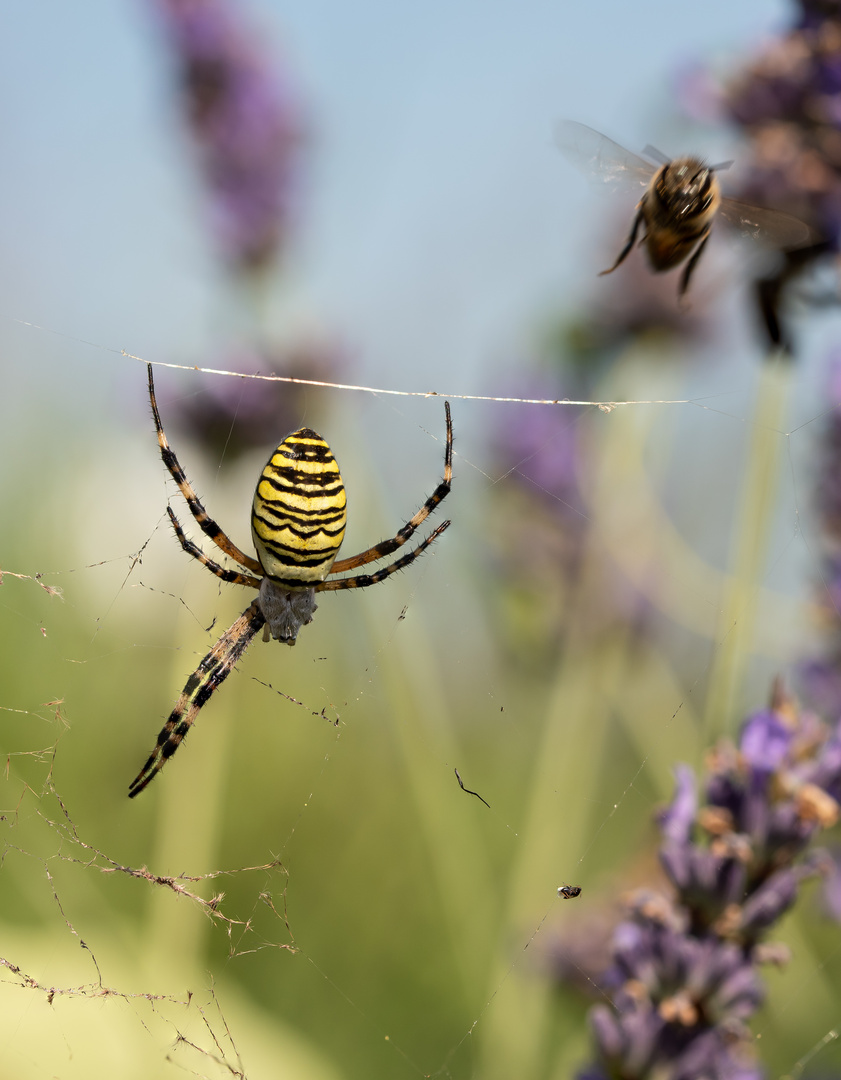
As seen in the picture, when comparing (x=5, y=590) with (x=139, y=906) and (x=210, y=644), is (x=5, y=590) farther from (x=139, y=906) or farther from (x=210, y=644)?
(x=139, y=906)

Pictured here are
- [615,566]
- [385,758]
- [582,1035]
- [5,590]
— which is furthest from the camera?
[385,758]

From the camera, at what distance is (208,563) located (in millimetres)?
1802

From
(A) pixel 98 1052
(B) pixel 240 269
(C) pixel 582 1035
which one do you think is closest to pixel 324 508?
(A) pixel 98 1052

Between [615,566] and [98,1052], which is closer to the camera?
[98,1052]

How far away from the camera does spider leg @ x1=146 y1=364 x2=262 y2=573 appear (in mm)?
1723

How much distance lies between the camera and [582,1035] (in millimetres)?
2402

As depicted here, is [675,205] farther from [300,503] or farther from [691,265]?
[300,503]

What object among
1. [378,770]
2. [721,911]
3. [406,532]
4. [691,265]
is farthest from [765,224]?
[378,770]

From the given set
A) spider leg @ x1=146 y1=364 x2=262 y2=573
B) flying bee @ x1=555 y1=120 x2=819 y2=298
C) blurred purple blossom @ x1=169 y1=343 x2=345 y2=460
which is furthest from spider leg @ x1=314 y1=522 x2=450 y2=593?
blurred purple blossom @ x1=169 y1=343 x2=345 y2=460

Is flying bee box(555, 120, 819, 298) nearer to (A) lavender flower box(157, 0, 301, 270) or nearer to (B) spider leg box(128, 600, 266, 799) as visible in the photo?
(B) spider leg box(128, 600, 266, 799)

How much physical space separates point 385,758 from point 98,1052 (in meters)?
1.67

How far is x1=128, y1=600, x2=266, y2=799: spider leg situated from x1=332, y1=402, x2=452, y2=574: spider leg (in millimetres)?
285

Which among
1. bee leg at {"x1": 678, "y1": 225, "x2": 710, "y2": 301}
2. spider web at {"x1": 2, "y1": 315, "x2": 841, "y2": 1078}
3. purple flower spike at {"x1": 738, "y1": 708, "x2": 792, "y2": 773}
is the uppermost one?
bee leg at {"x1": 678, "y1": 225, "x2": 710, "y2": 301}

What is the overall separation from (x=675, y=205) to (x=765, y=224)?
0.70 ft
